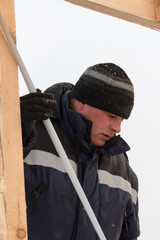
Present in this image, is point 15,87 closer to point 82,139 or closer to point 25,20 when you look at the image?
point 82,139

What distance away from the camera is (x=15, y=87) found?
122 centimetres

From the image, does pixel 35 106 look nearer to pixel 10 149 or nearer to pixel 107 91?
pixel 10 149

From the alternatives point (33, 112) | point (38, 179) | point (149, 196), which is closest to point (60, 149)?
point (33, 112)

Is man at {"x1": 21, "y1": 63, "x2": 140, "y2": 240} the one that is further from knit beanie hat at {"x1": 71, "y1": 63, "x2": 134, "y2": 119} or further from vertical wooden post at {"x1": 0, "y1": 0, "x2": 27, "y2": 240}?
vertical wooden post at {"x1": 0, "y1": 0, "x2": 27, "y2": 240}

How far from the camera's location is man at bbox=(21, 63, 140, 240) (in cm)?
197

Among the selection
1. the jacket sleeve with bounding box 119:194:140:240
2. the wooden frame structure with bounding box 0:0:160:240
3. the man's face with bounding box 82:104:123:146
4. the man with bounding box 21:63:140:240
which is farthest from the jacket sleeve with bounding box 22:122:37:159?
the jacket sleeve with bounding box 119:194:140:240

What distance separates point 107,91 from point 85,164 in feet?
1.21

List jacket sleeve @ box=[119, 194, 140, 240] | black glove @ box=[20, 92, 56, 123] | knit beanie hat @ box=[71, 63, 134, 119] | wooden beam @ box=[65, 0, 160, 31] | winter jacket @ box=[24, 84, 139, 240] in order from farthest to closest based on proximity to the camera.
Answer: jacket sleeve @ box=[119, 194, 140, 240] → knit beanie hat @ box=[71, 63, 134, 119] → winter jacket @ box=[24, 84, 139, 240] → wooden beam @ box=[65, 0, 160, 31] → black glove @ box=[20, 92, 56, 123]

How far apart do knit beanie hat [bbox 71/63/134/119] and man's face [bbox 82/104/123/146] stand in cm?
3

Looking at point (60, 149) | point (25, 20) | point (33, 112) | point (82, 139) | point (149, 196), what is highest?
point (25, 20)

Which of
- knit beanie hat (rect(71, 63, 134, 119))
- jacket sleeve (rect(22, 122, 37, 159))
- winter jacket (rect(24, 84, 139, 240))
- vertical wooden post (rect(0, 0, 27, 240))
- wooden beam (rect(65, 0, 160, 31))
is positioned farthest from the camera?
knit beanie hat (rect(71, 63, 134, 119))

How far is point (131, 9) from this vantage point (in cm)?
167

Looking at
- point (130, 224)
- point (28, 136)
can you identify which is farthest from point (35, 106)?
point (130, 224)

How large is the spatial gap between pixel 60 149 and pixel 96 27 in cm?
296
